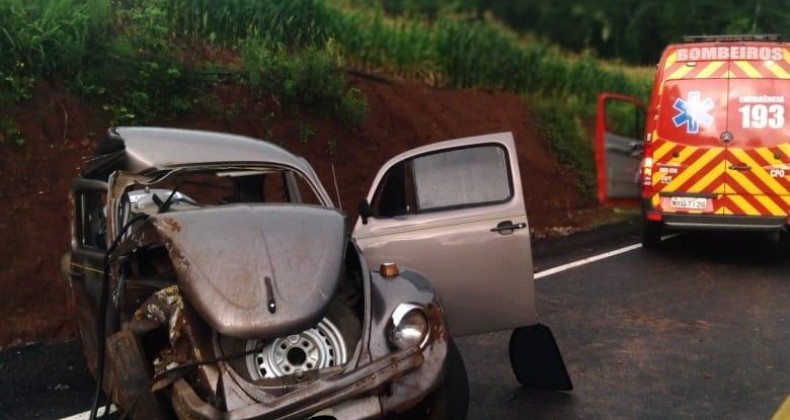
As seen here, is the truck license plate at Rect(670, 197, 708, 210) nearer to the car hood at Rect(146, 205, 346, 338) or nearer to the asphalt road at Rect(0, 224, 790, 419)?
the asphalt road at Rect(0, 224, 790, 419)

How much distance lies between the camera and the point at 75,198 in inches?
238

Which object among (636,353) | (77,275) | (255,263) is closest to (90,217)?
(77,275)

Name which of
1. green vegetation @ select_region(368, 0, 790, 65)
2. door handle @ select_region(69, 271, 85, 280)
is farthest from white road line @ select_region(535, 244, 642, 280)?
green vegetation @ select_region(368, 0, 790, 65)

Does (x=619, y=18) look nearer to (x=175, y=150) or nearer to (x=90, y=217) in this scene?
(x=90, y=217)

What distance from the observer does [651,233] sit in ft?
37.1

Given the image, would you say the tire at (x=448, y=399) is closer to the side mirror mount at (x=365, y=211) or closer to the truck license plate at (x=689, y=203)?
the side mirror mount at (x=365, y=211)

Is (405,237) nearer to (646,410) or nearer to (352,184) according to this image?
(646,410)

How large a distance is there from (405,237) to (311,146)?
6477 millimetres

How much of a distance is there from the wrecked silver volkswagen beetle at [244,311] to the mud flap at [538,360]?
1.21m

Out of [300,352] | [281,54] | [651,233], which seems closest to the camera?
[300,352]

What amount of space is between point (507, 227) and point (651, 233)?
627 cm

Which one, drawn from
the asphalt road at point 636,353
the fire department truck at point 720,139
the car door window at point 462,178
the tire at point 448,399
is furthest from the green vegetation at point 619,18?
the tire at point 448,399

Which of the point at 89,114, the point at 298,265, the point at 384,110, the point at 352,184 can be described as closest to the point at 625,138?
the point at 384,110

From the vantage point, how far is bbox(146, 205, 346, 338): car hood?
157 inches
